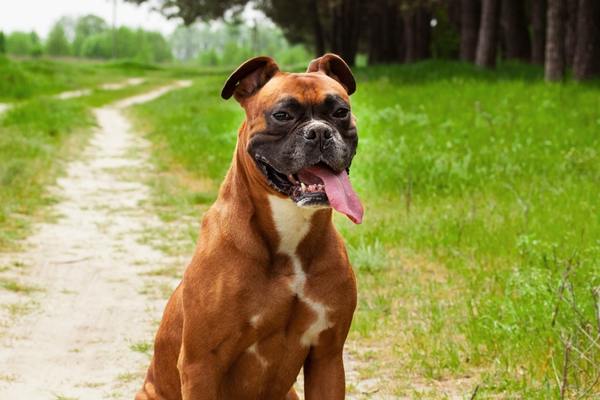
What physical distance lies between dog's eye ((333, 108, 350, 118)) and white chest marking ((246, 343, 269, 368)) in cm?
90

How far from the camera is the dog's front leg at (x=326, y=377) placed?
137 inches

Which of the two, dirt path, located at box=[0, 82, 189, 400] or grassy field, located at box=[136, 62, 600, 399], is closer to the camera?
grassy field, located at box=[136, 62, 600, 399]

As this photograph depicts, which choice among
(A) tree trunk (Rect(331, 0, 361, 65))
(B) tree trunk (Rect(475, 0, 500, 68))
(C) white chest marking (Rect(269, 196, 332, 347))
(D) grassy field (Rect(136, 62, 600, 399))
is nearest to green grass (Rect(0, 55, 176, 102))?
(A) tree trunk (Rect(331, 0, 361, 65))

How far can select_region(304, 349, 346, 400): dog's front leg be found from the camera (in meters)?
3.48

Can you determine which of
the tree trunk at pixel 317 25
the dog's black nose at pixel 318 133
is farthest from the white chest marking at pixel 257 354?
the tree trunk at pixel 317 25

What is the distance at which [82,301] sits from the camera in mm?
6434

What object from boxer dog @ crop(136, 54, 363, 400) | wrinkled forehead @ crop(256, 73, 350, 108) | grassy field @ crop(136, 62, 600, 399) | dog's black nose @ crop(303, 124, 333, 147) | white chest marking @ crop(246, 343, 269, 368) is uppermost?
wrinkled forehead @ crop(256, 73, 350, 108)

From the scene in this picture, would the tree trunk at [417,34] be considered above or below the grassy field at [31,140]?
above

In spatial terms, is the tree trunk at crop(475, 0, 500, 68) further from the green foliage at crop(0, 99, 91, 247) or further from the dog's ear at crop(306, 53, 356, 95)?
the dog's ear at crop(306, 53, 356, 95)

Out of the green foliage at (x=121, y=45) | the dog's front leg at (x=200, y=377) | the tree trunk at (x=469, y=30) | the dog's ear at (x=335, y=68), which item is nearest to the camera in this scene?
the dog's front leg at (x=200, y=377)

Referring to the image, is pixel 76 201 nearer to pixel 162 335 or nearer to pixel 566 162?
pixel 566 162

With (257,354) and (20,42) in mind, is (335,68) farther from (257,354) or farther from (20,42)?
(20,42)

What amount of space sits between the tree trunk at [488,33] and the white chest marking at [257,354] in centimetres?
1872

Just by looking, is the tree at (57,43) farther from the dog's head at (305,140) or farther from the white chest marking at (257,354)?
the white chest marking at (257,354)
